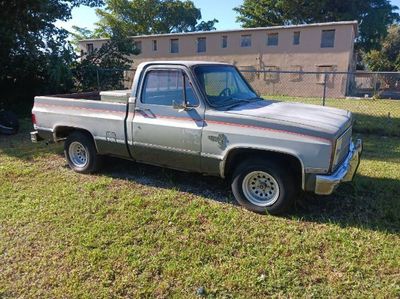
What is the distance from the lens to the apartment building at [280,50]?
80.7ft

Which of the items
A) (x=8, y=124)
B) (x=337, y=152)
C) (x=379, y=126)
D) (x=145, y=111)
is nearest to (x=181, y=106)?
(x=145, y=111)

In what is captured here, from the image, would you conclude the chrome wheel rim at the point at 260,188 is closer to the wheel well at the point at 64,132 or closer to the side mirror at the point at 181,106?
the side mirror at the point at 181,106

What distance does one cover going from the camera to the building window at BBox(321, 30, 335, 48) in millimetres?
24641

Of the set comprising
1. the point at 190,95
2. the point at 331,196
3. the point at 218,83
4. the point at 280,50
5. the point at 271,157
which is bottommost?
the point at 331,196

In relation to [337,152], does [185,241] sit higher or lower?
lower

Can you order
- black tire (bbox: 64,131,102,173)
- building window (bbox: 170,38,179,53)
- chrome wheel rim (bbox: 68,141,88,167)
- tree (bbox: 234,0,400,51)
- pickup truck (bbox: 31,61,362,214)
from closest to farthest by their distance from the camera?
pickup truck (bbox: 31,61,362,214) < black tire (bbox: 64,131,102,173) < chrome wheel rim (bbox: 68,141,88,167) < building window (bbox: 170,38,179,53) < tree (bbox: 234,0,400,51)

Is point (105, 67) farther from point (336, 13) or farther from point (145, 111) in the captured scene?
point (336, 13)

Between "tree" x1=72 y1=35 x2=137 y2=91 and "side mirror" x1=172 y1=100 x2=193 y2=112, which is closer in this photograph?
"side mirror" x1=172 y1=100 x2=193 y2=112

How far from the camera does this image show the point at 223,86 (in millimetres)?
4980

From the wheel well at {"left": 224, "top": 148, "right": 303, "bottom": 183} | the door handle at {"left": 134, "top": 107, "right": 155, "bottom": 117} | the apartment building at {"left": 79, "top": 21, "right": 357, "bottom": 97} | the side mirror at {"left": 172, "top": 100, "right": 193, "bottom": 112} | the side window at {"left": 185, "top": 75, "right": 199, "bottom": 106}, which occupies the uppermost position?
the apartment building at {"left": 79, "top": 21, "right": 357, "bottom": 97}

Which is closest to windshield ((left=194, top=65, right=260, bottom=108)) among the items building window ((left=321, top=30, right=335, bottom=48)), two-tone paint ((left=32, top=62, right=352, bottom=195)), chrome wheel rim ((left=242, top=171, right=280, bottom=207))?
two-tone paint ((left=32, top=62, right=352, bottom=195))

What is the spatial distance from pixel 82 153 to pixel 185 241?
118 inches

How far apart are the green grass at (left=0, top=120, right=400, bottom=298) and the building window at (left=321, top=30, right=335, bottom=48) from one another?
2153 centimetres

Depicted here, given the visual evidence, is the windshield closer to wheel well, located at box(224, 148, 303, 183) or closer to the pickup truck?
the pickup truck
